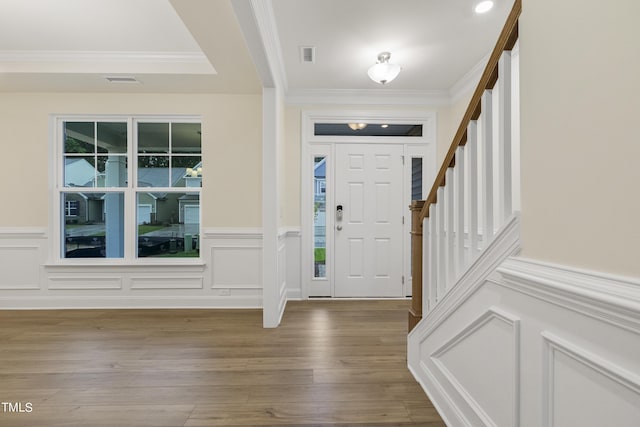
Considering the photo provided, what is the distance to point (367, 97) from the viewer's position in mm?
3734

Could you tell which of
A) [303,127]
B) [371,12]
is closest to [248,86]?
[303,127]

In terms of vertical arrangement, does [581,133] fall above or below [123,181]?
below

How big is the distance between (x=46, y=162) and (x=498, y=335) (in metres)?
4.43

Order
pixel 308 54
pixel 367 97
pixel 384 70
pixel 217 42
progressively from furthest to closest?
pixel 367 97 → pixel 308 54 → pixel 384 70 → pixel 217 42

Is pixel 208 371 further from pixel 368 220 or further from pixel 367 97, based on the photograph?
pixel 367 97

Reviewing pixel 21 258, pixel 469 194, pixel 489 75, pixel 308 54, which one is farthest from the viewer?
pixel 21 258

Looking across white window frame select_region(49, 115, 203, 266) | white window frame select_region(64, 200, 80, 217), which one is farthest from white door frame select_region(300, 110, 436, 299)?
white window frame select_region(64, 200, 80, 217)

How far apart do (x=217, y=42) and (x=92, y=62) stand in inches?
57.3

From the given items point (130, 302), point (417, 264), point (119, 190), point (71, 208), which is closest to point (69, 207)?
point (71, 208)

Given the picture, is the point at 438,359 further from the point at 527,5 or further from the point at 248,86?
the point at 248,86

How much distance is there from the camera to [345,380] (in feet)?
6.54

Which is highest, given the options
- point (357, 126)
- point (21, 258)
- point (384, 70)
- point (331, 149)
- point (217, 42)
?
point (217, 42)

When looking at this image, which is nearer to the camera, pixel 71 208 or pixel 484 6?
pixel 484 6

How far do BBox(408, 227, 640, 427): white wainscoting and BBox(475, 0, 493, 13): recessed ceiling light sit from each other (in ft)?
6.30
